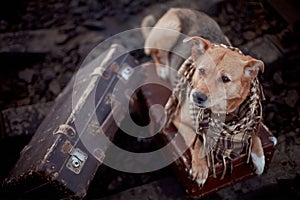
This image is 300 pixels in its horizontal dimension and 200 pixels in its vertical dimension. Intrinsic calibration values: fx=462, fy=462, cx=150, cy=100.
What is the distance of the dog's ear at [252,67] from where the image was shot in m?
2.79

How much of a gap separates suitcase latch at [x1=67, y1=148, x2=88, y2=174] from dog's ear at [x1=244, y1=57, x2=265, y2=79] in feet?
3.90

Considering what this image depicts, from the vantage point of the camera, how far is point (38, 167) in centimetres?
292

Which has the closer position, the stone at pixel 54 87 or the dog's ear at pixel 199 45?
the dog's ear at pixel 199 45

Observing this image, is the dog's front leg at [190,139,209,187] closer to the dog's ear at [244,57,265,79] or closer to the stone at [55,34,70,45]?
the dog's ear at [244,57,265,79]

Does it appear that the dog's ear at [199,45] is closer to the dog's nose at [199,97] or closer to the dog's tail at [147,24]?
the dog's nose at [199,97]

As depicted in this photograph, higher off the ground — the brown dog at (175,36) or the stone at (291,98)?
the brown dog at (175,36)

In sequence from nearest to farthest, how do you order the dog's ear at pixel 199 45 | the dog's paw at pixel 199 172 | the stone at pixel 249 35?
the dog's ear at pixel 199 45
the dog's paw at pixel 199 172
the stone at pixel 249 35

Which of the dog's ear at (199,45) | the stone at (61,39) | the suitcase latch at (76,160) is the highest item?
the dog's ear at (199,45)

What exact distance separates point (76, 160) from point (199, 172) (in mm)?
840

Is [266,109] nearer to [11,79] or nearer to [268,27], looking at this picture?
→ [268,27]

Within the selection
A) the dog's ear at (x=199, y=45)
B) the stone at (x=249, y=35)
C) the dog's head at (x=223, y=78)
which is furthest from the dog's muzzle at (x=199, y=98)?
the stone at (x=249, y=35)

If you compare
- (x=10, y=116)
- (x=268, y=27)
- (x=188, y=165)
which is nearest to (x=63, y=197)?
(x=188, y=165)

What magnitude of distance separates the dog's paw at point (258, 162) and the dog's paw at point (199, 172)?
364 millimetres

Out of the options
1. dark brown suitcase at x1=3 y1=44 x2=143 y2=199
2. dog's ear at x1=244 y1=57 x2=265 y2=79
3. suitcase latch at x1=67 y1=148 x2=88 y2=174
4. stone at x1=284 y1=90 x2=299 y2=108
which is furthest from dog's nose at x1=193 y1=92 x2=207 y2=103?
stone at x1=284 y1=90 x2=299 y2=108
